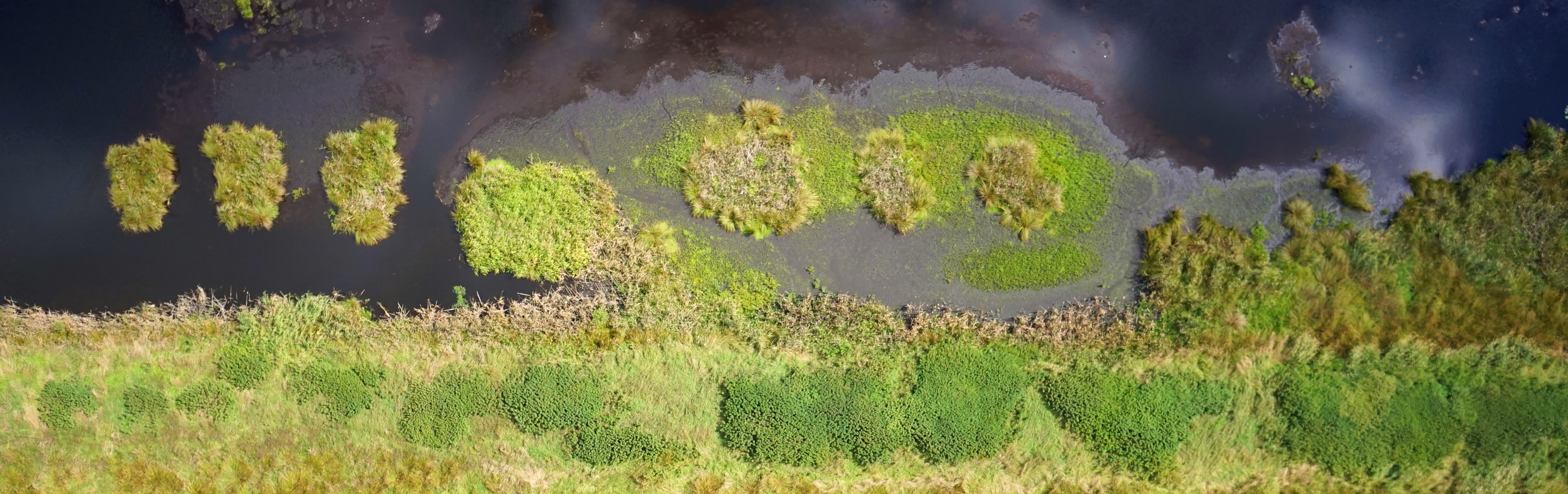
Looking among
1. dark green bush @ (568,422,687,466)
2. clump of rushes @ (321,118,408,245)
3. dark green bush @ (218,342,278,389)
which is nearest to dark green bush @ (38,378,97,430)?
dark green bush @ (218,342,278,389)

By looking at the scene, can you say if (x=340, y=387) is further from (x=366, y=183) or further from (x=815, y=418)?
(x=815, y=418)

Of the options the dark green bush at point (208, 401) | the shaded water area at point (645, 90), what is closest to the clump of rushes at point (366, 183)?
the shaded water area at point (645, 90)

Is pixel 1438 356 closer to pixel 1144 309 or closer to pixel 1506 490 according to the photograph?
pixel 1506 490

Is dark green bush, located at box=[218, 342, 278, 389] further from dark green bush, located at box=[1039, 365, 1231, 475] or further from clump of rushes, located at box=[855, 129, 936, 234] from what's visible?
dark green bush, located at box=[1039, 365, 1231, 475]

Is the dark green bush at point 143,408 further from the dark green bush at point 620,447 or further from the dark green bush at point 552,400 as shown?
the dark green bush at point 620,447

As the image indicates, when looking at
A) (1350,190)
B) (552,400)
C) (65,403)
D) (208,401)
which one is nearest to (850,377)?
(552,400)
